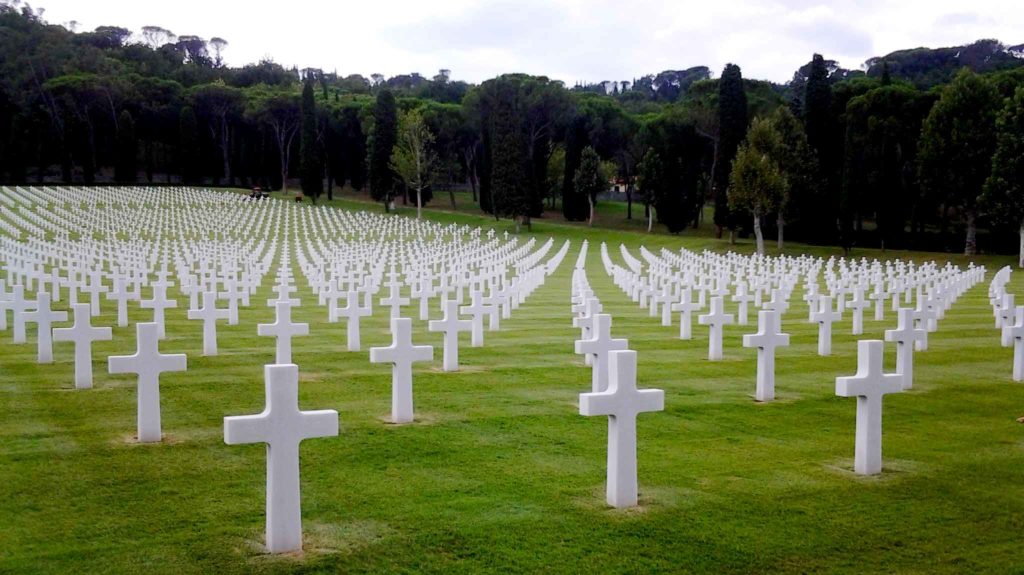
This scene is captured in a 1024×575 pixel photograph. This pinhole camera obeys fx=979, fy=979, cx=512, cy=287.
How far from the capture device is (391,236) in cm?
4747

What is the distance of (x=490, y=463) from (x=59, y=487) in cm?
297

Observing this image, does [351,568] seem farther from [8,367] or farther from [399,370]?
[8,367]

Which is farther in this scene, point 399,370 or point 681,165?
point 681,165

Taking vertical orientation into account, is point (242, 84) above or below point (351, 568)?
above

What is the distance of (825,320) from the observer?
13.2m

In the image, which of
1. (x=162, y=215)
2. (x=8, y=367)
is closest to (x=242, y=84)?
(x=162, y=215)

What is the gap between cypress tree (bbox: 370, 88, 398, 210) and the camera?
233ft

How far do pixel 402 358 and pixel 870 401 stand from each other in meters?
3.76

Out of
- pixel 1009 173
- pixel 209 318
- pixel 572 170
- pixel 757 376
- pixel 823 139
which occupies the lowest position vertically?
pixel 757 376

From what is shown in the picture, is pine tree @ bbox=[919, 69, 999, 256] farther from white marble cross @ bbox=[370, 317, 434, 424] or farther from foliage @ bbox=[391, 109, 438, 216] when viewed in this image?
white marble cross @ bbox=[370, 317, 434, 424]

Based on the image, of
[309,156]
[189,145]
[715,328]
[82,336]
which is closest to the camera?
[82,336]

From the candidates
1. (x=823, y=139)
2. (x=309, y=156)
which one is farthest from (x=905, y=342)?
(x=309, y=156)

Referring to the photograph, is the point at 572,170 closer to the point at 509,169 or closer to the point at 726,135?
the point at 509,169

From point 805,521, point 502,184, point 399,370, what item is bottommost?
point 805,521
